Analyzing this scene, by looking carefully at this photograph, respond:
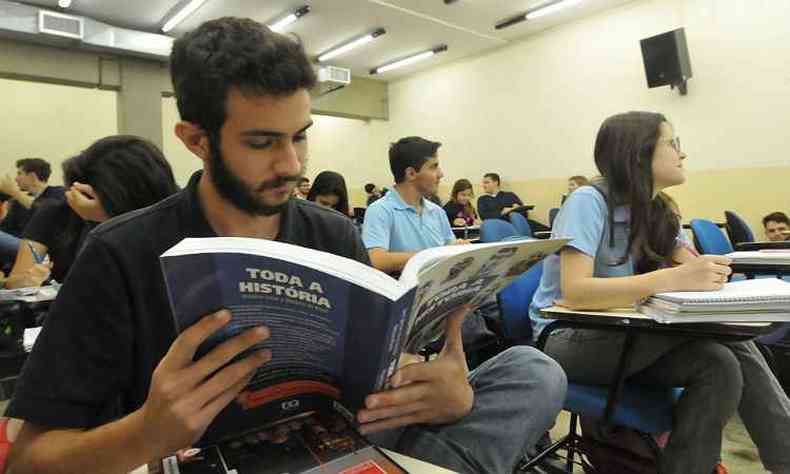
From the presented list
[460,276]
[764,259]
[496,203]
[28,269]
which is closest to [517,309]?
[764,259]

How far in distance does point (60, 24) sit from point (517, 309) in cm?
639

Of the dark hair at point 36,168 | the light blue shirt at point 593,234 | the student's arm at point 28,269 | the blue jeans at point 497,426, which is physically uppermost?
the dark hair at point 36,168

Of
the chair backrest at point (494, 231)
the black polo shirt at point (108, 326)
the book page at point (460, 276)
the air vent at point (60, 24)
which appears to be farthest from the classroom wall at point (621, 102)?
the black polo shirt at point (108, 326)

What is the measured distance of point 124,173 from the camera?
4.83ft

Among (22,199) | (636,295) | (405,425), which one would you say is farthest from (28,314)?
(22,199)

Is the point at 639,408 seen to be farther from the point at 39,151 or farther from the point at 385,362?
the point at 39,151

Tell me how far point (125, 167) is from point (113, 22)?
238 inches

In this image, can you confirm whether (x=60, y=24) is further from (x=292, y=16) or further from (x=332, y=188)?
(x=332, y=188)

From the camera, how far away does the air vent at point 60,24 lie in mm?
5586

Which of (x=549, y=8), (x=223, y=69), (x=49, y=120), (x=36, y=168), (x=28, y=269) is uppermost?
(x=549, y=8)

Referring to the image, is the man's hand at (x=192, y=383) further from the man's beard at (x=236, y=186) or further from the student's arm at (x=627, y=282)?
the student's arm at (x=627, y=282)

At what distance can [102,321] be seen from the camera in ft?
2.13

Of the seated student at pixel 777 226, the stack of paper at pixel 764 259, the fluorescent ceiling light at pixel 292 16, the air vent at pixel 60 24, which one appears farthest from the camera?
the fluorescent ceiling light at pixel 292 16

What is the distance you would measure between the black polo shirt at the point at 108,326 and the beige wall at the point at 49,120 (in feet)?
25.3
